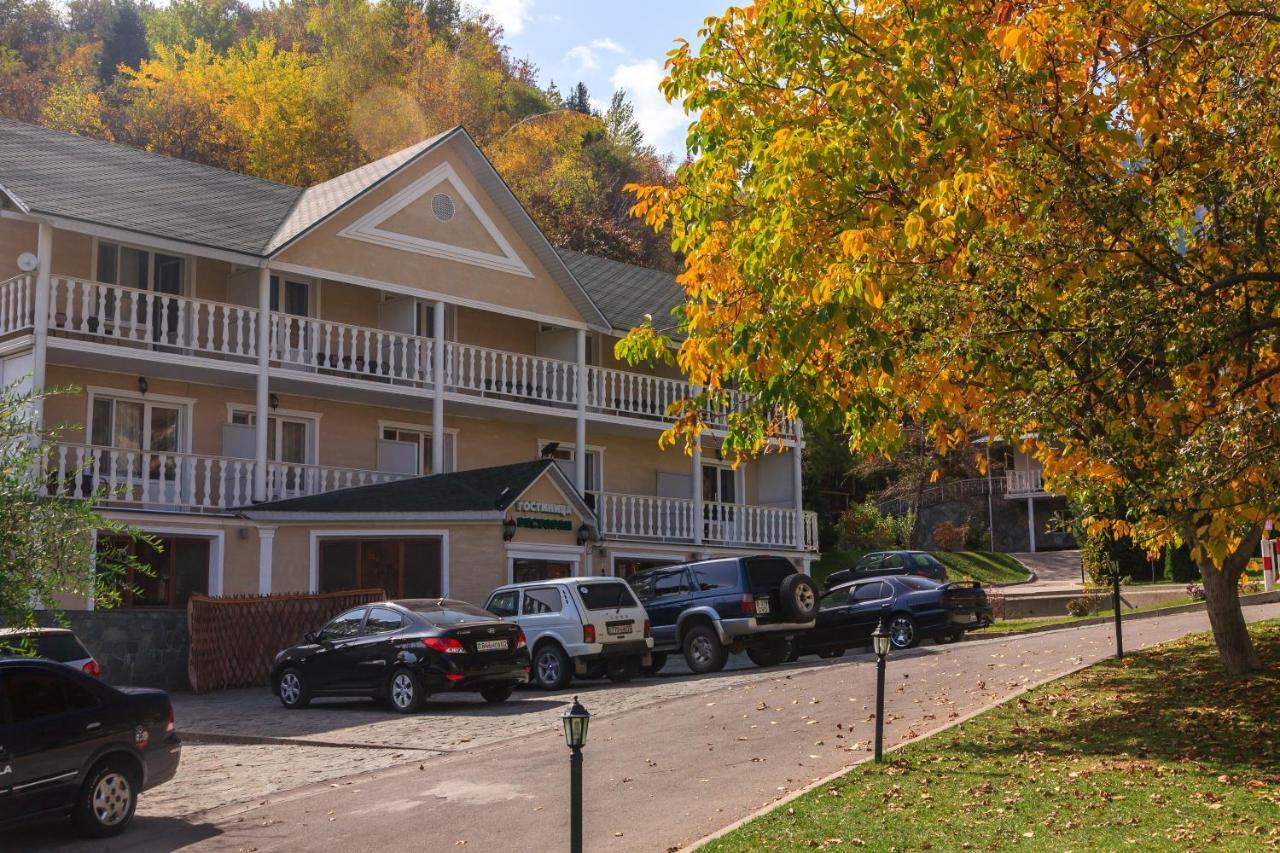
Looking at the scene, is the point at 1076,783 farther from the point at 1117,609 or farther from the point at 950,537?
the point at 950,537

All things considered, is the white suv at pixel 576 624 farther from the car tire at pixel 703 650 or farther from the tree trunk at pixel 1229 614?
the tree trunk at pixel 1229 614

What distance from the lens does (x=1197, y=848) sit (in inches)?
363

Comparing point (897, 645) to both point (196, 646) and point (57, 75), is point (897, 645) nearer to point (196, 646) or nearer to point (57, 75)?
point (196, 646)

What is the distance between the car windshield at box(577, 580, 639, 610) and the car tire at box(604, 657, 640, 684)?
2.96 ft

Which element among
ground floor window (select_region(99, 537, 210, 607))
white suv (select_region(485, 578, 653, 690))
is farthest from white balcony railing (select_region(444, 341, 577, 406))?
white suv (select_region(485, 578, 653, 690))

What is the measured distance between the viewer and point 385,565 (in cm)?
2552

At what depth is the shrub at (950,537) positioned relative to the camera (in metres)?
49.9

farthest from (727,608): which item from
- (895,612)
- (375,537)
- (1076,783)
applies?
(1076,783)

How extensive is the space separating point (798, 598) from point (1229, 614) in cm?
780

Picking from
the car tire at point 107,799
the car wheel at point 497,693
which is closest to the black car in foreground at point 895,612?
the car wheel at point 497,693

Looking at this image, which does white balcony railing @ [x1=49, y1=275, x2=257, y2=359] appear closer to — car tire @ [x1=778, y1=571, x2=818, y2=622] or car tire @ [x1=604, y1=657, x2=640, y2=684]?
car tire @ [x1=604, y1=657, x2=640, y2=684]

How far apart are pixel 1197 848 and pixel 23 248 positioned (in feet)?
74.9

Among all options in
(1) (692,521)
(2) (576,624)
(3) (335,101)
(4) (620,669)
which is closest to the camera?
(2) (576,624)

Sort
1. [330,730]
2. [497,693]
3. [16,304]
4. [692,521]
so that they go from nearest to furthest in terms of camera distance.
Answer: [330,730], [497,693], [16,304], [692,521]
